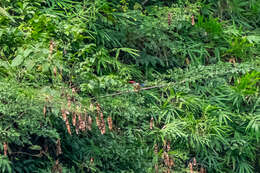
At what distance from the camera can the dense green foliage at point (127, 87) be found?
3482 mm

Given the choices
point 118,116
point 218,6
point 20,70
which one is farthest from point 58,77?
point 218,6

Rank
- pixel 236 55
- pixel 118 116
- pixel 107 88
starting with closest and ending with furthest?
pixel 107 88 < pixel 118 116 < pixel 236 55

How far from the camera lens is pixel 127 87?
157 inches

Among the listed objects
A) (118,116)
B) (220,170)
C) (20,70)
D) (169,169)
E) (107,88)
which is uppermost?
(20,70)

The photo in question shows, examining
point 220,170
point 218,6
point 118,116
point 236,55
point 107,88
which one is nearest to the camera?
point 107,88

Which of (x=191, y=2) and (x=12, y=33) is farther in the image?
(x=191, y=2)

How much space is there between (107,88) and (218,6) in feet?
7.39

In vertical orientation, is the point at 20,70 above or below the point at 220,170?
above

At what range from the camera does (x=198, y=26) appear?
5.22 m

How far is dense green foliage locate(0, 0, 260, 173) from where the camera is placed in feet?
11.4

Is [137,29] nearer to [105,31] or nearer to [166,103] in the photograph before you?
[105,31]

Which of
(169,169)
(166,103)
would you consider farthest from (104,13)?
(169,169)

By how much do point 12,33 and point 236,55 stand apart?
2.46 metres

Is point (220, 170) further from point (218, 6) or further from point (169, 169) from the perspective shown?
point (218, 6)
